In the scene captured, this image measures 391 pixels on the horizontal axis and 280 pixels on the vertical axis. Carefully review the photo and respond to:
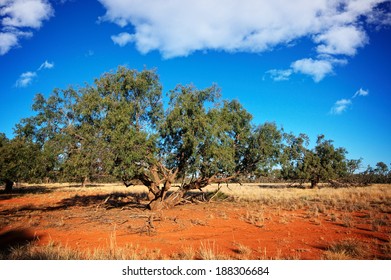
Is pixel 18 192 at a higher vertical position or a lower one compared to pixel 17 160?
lower

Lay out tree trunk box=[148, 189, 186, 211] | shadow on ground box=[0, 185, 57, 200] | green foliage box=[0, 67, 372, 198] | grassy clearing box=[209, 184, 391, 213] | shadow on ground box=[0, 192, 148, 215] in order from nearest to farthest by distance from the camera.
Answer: green foliage box=[0, 67, 372, 198]
tree trunk box=[148, 189, 186, 211]
grassy clearing box=[209, 184, 391, 213]
shadow on ground box=[0, 192, 148, 215]
shadow on ground box=[0, 185, 57, 200]

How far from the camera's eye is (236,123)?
20.1 meters

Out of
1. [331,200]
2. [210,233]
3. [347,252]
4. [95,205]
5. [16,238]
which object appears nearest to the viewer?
[347,252]

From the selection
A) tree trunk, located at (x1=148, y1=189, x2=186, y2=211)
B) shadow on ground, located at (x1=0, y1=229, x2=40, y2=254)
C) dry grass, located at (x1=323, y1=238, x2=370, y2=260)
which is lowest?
shadow on ground, located at (x1=0, y1=229, x2=40, y2=254)

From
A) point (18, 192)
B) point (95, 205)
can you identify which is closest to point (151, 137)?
point (95, 205)

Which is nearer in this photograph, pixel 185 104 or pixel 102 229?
pixel 102 229

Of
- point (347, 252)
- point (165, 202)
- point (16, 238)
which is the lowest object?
point (16, 238)

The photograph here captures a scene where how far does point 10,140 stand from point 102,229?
2862cm

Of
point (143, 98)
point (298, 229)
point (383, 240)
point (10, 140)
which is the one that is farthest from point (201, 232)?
point (10, 140)

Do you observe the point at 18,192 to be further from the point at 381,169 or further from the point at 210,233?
the point at 381,169

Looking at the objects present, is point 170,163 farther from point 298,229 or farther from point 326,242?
point 326,242

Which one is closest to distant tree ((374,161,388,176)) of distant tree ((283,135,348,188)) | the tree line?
distant tree ((283,135,348,188))

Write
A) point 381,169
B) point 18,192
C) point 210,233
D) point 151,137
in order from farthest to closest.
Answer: point 381,169, point 18,192, point 151,137, point 210,233

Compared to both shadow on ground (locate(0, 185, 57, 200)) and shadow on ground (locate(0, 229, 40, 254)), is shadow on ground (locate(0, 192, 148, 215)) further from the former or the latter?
shadow on ground (locate(0, 185, 57, 200))
